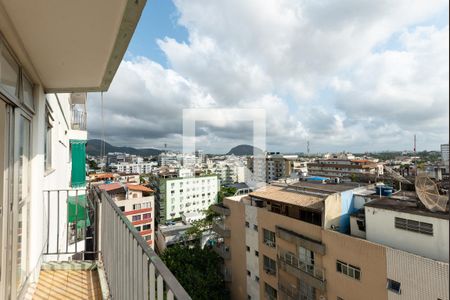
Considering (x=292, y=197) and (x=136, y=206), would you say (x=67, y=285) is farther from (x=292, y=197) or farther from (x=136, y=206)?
(x=136, y=206)

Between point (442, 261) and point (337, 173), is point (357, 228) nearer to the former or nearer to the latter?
point (442, 261)

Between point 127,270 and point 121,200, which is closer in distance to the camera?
point 127,270

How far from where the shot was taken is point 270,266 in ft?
32.1

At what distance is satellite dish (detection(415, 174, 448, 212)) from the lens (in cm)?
556

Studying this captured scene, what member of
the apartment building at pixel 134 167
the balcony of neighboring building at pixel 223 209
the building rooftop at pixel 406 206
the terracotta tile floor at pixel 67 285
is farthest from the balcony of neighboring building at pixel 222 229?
the apartment building at pixel 134 167

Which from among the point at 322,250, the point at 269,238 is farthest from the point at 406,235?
the point at 269,238

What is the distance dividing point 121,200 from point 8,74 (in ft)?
62.5

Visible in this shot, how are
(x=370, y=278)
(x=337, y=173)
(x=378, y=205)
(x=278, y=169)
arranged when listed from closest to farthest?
(x=370, y=278) < (x=378, y=205) < (x=337, y=173) < (x=278, y=169)

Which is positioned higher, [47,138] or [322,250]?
[47,138]

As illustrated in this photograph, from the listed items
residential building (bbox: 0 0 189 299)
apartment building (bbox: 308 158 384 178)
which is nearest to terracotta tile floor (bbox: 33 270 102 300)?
residential building (bbox: 0 0 189 299)

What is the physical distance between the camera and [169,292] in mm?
747

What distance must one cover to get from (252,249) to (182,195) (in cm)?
2346

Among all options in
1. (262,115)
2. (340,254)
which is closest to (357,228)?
(340,254)

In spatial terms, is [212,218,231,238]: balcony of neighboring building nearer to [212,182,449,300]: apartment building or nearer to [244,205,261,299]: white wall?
[212,182,449,300]: apartment building
